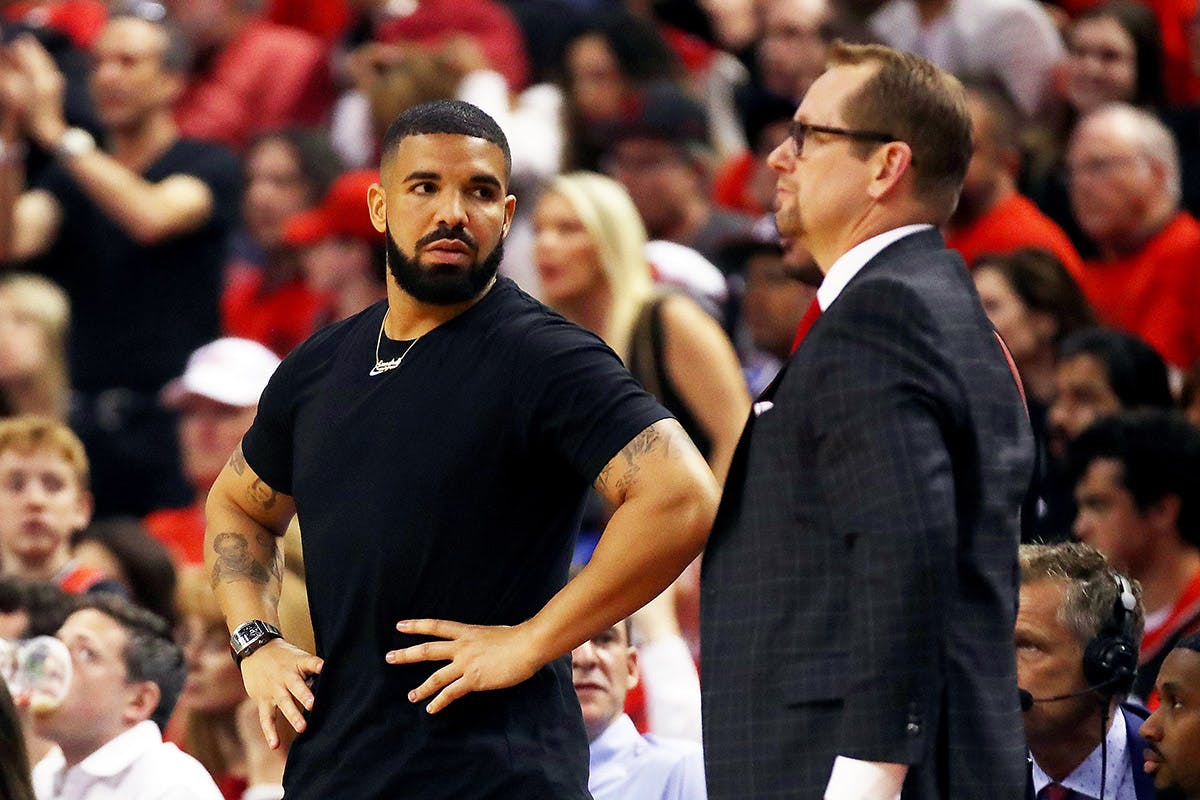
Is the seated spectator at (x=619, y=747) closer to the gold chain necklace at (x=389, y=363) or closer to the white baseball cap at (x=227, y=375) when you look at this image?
the gold chain necklace at (x=389, y=363)

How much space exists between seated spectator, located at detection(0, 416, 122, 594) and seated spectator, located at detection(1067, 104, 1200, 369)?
10.9ft

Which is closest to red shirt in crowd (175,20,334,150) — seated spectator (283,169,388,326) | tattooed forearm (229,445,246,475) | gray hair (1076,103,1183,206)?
seated spectator (283,169,388,326)

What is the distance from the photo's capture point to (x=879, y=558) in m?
2.93

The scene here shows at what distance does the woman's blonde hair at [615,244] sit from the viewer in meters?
6.18

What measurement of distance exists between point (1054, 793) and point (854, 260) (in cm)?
146

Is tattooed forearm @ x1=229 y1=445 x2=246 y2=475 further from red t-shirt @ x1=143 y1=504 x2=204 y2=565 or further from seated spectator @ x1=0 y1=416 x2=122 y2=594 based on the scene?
red t-shirt @ x1=143 y1=504 x2=204 y2=565

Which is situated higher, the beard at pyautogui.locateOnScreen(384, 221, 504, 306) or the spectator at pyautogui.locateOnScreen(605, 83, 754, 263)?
the beard at pyautogui.locateOnScreen(384, 221, 504, 306)

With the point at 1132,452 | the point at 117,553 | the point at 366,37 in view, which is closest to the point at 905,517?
the point at 1132,452

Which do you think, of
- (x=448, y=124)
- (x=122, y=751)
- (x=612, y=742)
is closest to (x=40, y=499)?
(x=122, y=751)

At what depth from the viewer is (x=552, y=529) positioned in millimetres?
3439

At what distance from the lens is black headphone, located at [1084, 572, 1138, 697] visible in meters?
4.02

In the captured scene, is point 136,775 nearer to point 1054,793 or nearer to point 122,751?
point 122,751

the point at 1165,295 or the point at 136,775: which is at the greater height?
the point at 136,775

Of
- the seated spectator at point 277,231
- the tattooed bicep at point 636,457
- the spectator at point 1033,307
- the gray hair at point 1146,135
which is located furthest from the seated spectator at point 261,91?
the tattooed bicep at point 636,457
